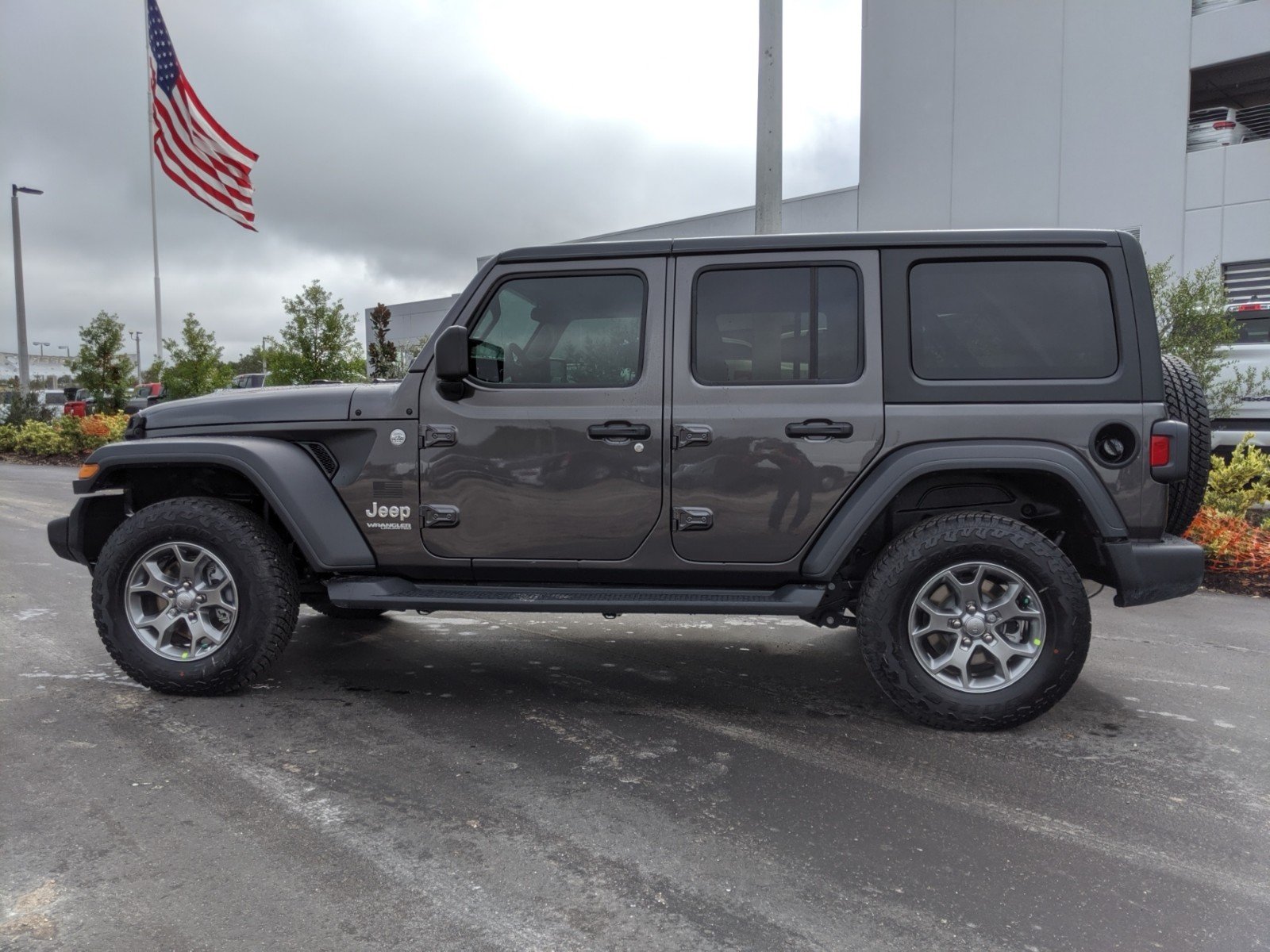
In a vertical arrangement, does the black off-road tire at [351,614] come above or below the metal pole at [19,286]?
below

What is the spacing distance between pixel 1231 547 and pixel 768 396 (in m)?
4.90

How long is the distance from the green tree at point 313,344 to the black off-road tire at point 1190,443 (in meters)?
15.7

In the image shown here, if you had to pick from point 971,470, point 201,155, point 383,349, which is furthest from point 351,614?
point 201,155

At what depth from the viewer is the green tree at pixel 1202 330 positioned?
30.7ft

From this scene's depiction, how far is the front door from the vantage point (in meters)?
3.94

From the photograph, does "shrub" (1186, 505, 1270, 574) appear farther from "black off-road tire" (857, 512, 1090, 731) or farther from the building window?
the building window

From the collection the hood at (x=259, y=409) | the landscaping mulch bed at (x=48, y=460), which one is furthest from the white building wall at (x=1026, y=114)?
the landscaping mulch bed at (x=48, y=460)

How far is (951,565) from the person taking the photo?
372 centimetres

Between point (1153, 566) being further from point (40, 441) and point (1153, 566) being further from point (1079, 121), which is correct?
point (40, 441)

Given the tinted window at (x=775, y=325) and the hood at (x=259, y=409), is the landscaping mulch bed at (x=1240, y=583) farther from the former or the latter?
the hood at (x=259, y=409)

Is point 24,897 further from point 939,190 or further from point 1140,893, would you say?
point 939,190

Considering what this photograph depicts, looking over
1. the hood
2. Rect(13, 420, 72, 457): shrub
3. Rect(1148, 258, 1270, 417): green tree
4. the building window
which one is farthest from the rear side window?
Rect(13, 420, 72, 457): shrub

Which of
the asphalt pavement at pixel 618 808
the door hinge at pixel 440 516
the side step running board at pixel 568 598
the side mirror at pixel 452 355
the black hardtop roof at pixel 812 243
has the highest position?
the black hardtop roof at pixel 812 243

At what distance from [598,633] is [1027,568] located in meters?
2.55
